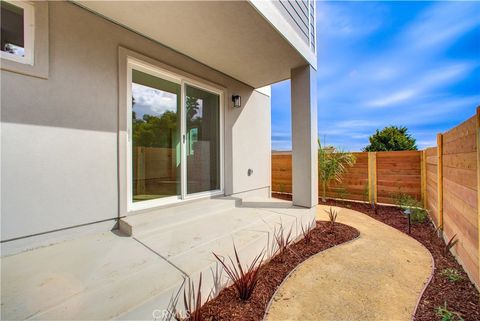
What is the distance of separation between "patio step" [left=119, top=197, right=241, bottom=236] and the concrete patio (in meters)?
0.02

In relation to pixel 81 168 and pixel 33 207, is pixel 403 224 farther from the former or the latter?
pixel 33 207

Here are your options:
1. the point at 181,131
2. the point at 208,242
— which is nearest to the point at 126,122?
the point at 181,131

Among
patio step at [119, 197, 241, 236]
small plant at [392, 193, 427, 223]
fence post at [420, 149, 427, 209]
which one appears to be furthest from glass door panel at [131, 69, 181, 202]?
fence post at [420, 149, 427, 209]

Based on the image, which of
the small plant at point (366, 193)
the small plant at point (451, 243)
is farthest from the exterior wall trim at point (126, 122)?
the small plant at point (366, 193)

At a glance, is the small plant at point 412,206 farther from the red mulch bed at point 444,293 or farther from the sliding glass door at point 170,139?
the sliding glass door at point 170,139

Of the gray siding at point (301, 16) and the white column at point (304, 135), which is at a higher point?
the gray siding at point (301, 16)

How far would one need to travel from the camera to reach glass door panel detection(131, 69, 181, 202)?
3.29 meters

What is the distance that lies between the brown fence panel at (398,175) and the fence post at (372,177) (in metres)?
0.08

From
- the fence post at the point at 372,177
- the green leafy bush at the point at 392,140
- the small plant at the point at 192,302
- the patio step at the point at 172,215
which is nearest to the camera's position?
the small plant at the point at 192,302

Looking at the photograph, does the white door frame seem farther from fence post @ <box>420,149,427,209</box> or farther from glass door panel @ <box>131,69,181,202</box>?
fence post @ <box>420,149,427,209</box>

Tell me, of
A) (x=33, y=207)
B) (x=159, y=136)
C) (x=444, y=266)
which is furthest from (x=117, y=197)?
(x=444, y=266)

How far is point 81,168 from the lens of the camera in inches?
103

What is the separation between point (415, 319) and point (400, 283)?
0.62 m

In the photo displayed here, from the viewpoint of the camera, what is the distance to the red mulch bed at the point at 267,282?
1.87 metres
